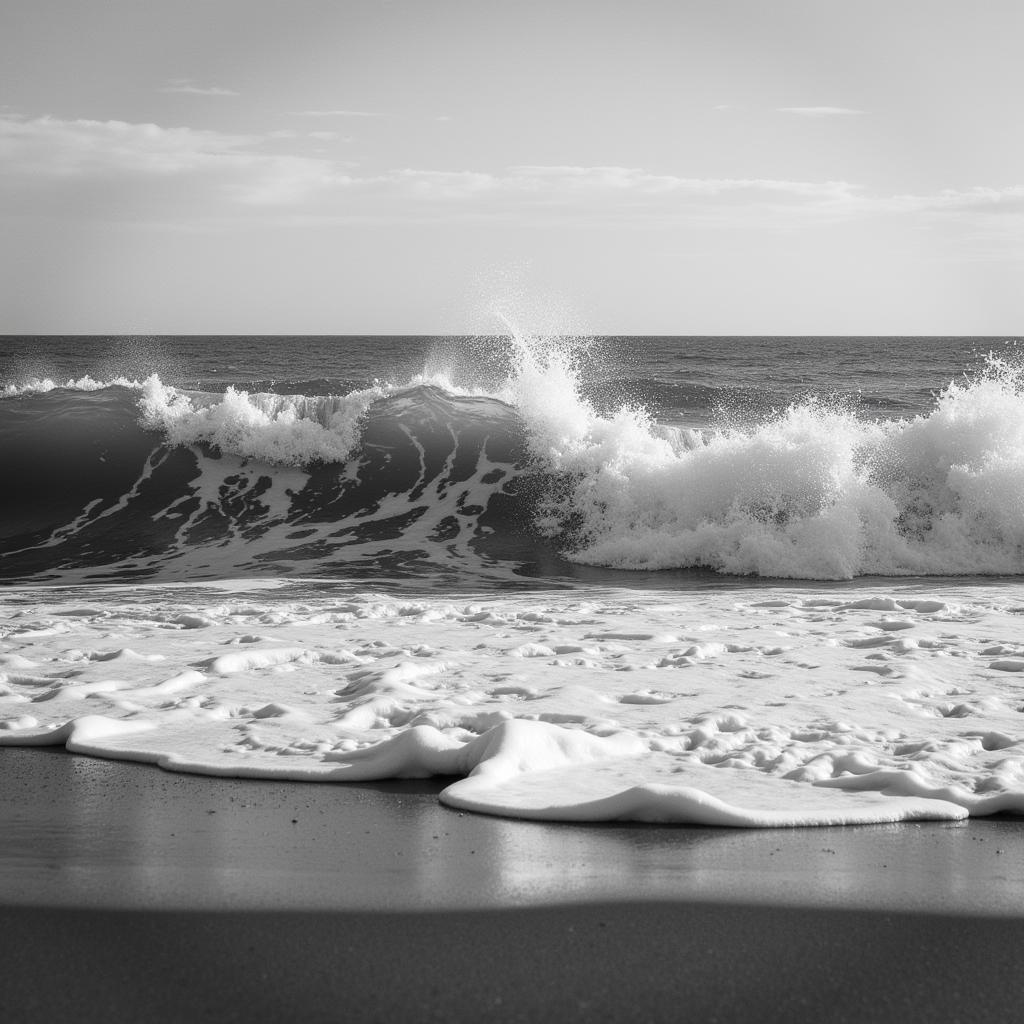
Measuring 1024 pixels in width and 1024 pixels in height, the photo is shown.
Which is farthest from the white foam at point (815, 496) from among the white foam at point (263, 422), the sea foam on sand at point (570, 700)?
the white foam at point (263, 422)

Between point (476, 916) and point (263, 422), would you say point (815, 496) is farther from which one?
point (476, 916)

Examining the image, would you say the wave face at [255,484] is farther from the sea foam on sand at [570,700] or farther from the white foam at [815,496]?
the sea foam on sand at [570,700]

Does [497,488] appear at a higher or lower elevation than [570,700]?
higher

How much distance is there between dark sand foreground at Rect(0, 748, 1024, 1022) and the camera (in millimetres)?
2324

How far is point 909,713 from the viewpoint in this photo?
4.84 meters

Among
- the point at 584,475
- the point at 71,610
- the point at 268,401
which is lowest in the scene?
the point at 71,610

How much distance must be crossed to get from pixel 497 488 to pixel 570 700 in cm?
936

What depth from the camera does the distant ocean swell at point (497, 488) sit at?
11.5 metres

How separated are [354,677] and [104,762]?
1630 mm

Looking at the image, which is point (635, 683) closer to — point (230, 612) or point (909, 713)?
point (909, 713)

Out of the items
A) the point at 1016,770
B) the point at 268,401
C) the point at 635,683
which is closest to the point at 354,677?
the point at 635,683

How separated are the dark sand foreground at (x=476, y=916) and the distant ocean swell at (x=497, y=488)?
22.9 ft

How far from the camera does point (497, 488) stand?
14.4 meters

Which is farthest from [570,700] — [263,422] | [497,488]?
[263,422]
